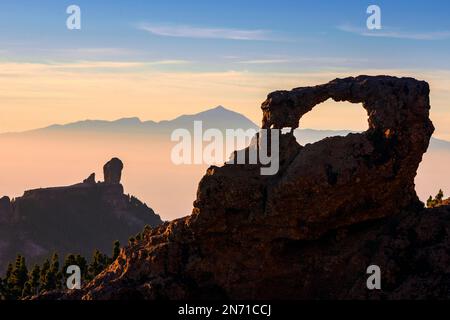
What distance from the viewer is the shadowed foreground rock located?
203 feet

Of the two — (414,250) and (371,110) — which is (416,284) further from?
(371,110)

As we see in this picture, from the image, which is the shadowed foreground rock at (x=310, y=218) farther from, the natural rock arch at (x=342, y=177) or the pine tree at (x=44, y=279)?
the pine tree at (x=44, y=279)

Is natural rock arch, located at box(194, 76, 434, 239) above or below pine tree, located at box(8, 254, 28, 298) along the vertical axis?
above

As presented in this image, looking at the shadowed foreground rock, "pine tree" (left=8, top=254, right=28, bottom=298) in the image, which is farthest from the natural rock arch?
"pine tree" (left=8, top=254, right=28, bottom=298)

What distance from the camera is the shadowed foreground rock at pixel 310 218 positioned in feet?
203

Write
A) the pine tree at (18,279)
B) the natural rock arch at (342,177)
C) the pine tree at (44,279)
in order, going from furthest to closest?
the pine tree at (18,279), the pine tree at (44,279), the natural rock arch at (342,177)

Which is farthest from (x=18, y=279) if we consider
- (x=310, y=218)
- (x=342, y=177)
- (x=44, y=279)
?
(x=342, y=177)

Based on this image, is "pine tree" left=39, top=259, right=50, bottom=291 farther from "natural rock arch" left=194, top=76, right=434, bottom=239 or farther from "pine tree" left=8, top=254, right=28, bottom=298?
"natural rock arch" left=194, top=76, right=434, bottom=239

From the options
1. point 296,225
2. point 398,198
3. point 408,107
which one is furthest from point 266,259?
point 408,107

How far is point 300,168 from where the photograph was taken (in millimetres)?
62156

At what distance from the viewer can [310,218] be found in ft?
205

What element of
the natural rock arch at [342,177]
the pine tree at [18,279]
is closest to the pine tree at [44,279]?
the pine tree at [18,279]

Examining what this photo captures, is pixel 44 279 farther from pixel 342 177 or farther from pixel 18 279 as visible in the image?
pixel 342 177

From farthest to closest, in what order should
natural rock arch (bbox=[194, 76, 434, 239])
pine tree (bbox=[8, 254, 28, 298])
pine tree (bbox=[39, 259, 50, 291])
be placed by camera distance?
pine tree (bbox=[8, 254, 28, 298])
pine tree (bbox=[39, 259, 50, 291])
natural rock arch (bbox=[194, 76, 434, 239])
